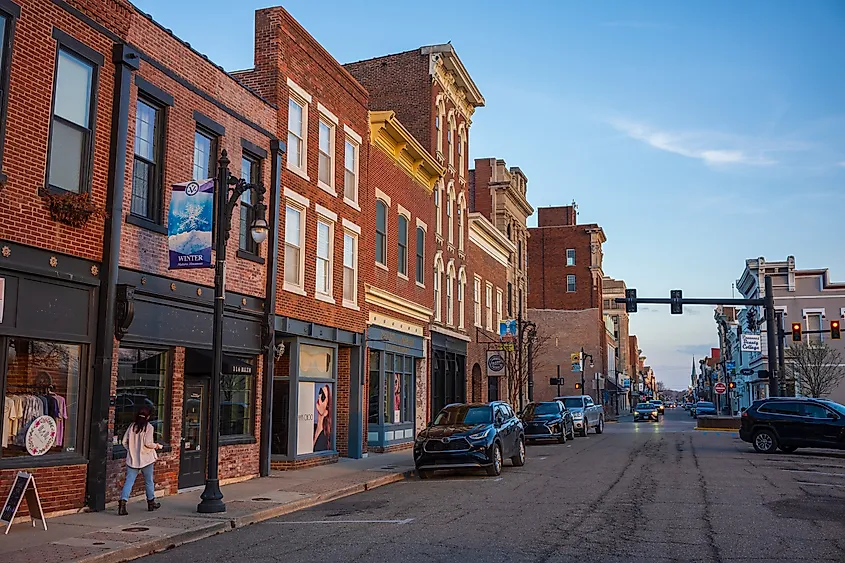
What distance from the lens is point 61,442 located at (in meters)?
12.3

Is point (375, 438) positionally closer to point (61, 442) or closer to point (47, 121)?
point (61, 442)

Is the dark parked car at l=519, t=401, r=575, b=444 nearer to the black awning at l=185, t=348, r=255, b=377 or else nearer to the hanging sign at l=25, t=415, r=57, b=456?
the black awning at l=185, t=348, r=255, b=377

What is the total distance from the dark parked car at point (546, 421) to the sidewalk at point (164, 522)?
13.3 metres

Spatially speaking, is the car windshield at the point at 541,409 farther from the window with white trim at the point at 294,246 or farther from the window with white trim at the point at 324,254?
the window with white trim at the point at 294,246

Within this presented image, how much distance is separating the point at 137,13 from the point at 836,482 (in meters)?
16.1

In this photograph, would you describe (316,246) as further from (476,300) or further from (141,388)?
(476,300)

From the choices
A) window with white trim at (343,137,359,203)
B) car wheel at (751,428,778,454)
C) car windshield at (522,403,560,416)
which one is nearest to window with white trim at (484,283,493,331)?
car windshield at (522,403,560,416)

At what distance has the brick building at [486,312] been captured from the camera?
36.8 meters

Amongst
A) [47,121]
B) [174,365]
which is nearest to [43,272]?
[47,121]

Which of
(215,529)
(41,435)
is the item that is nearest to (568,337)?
(215,529)

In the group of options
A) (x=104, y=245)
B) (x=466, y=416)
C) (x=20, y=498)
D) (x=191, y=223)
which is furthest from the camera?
(x=466, y=416)

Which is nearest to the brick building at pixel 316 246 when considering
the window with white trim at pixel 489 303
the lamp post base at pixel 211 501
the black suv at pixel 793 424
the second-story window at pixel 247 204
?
the second-story window at pixel 247 204

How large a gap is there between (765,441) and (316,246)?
1456 centimetres

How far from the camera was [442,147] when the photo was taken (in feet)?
108
